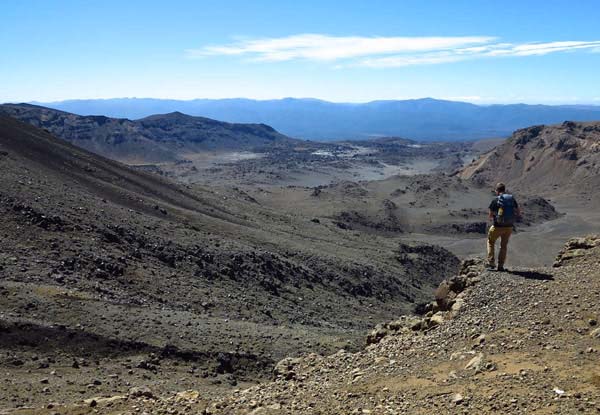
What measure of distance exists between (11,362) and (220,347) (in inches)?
209

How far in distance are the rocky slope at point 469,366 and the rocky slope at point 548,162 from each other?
81095 mm

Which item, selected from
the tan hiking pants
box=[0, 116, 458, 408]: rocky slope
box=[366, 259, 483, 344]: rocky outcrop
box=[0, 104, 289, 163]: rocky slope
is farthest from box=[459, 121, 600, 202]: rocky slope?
box=[0, 104, 289, 163]: rocky slope

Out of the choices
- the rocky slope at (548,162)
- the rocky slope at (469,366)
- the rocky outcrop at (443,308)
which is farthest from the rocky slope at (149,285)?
the rocky slope at (548,162)

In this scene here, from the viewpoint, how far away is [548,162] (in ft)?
324

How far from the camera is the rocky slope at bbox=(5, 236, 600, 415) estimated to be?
25.5 feet

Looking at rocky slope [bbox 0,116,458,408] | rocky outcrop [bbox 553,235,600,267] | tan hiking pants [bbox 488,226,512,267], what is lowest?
rocky slope [bbox 0,116,458,408]

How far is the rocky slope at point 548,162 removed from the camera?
9012cm

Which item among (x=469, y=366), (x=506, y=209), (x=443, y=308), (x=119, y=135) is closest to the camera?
(x=469, y=366)

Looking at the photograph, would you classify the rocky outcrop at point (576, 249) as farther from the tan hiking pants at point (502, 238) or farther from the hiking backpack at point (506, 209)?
the hiking backpack at point (506, 209)

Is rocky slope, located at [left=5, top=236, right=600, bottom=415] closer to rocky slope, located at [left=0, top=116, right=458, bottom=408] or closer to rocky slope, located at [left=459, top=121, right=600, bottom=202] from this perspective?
rocky slope, located at [left=0, top=116, right=458, bottom=408]

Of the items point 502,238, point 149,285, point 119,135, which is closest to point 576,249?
point 502,238

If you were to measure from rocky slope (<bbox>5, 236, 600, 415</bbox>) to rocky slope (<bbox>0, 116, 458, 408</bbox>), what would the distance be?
10.1 ft

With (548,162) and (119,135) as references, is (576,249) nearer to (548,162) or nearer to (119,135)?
(548,162)

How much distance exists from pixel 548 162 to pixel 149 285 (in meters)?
92.4
